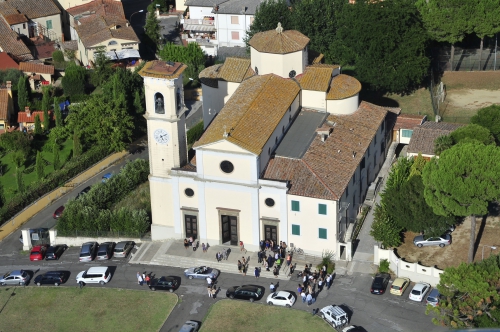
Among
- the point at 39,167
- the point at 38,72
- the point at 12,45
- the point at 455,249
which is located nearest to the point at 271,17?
the point at 38,72

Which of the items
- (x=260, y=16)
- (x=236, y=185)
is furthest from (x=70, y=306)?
(x=260, y=16)

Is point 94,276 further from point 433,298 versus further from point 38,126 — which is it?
point 38,126

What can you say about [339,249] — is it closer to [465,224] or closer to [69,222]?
[465,224]

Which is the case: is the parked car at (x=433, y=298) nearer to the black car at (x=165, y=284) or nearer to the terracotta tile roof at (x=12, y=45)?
the black car at (x=165, y=284)

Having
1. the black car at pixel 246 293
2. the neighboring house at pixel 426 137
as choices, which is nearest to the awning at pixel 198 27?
the neighboring house at pixel 426 137

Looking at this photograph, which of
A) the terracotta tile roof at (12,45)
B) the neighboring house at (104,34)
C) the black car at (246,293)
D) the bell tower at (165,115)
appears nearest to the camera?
the black car at (246,293)

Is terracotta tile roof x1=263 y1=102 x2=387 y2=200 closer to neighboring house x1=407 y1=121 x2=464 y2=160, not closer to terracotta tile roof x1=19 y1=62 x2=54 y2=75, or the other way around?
neighboring house x1=407 y1=121 x2=464 y2=160

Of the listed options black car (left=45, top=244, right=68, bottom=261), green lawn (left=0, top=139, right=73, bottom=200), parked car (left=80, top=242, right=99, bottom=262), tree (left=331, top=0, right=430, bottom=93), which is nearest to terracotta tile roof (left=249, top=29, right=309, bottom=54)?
tree (left=331, top=0, right=430, bottom=93)
